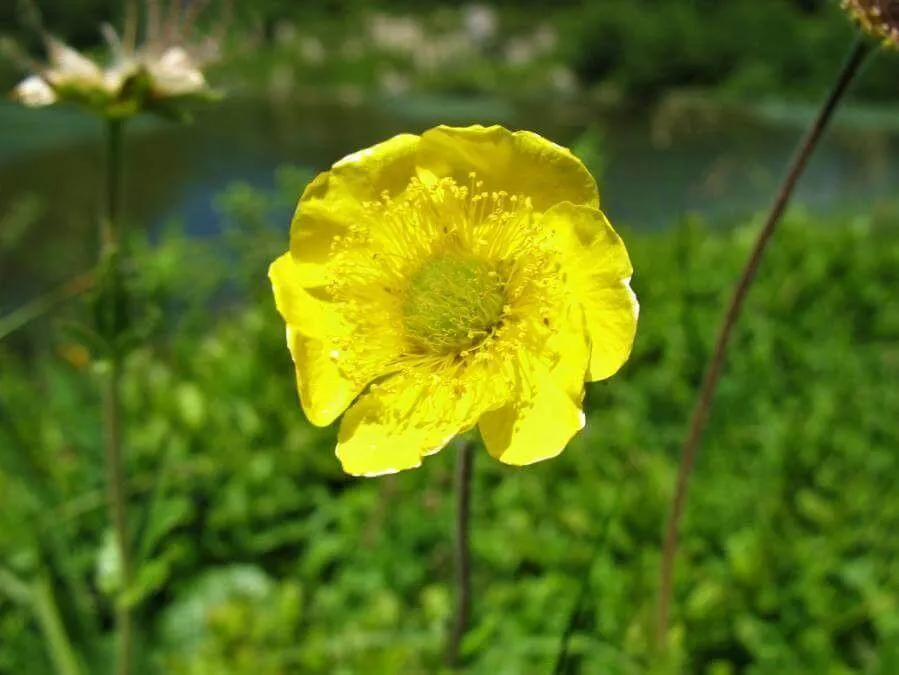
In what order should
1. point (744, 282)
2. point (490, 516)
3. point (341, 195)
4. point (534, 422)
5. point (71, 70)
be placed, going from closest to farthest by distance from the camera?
point (534, 422), point (341, 195), point (744, 282), point (71, 70), point (490, 516)

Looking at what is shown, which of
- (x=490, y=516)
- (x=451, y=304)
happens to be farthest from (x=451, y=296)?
(x=490, y=516)

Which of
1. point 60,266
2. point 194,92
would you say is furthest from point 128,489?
point 60,266

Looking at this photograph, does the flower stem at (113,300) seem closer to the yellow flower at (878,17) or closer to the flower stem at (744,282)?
the flower stem at (744,282)

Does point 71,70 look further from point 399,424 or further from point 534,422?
point 534,422

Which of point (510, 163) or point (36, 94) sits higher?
point (510, 163)

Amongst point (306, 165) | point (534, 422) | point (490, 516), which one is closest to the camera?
point (534, 422)

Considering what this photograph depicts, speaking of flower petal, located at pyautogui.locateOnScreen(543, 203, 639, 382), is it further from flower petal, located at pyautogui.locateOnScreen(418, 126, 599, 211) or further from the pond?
the pond
